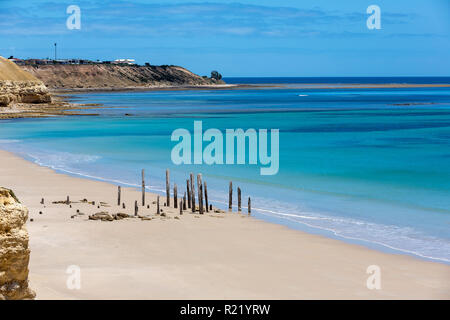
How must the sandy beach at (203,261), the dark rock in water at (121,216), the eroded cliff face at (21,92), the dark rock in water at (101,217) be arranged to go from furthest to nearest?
the eroded cliff face at (21,92), the dark rock in water at (121,216), the dark rock in water at (101,217), the sandy beach at (203,261)

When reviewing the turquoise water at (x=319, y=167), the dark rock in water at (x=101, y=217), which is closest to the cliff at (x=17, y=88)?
the turquoise water at (x=319, y=167)

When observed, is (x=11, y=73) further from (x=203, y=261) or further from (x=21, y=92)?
(x=203, y=261)

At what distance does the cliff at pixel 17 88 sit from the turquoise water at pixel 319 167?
47.9 ft

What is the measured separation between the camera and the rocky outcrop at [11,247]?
1131 centimetres

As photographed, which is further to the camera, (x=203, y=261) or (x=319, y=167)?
(x=319, y=167)

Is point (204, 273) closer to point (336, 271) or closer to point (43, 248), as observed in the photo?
point (336, 271)

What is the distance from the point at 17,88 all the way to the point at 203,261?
80.1m

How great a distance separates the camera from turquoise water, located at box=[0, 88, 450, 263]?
23.3m

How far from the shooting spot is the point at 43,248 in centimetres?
1783

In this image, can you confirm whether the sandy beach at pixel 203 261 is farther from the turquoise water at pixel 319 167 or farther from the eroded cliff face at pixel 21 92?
the eroded cliff face at pixel 21 92

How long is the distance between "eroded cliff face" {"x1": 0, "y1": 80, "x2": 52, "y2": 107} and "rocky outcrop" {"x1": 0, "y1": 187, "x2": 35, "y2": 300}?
78.9m

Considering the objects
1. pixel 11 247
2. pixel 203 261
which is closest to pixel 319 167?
pixel 203 261

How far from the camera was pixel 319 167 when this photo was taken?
39.7 meters
